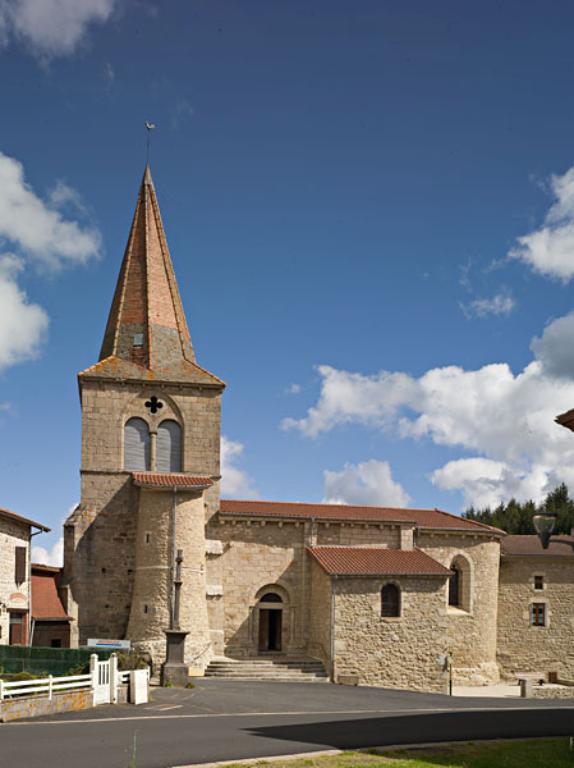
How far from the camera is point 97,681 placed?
21.4 m

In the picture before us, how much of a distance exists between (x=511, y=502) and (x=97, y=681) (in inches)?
2081

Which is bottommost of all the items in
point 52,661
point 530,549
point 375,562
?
point 52,661

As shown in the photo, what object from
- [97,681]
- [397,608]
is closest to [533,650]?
[397,608]

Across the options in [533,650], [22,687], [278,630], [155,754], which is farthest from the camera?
[533,650]

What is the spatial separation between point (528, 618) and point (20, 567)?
22.9 m

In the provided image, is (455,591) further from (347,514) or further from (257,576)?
(257,576)

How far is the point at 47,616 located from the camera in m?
33.1

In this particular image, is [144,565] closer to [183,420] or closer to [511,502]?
[183,420]

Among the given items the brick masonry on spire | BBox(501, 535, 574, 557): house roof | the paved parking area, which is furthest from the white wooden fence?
BBox(501, 535, 574, 557): house roof

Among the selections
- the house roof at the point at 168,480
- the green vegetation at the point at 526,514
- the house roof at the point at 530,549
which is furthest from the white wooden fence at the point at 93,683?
the green vegetation at the point at 526,514

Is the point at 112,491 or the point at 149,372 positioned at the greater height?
the point at 149,372

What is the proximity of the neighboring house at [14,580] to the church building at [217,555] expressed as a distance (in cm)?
215

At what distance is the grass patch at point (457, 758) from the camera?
13609 mm

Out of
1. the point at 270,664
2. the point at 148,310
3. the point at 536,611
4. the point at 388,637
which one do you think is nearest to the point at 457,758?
the point at 270,664
